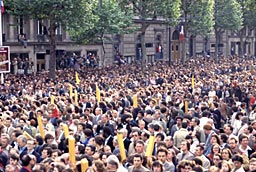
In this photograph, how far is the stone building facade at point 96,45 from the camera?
40.3 m

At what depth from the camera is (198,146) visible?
1090cm

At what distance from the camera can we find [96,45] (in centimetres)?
4856

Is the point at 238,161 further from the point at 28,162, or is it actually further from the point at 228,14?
the point at 228,14

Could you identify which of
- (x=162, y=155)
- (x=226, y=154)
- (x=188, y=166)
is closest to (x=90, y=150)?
(x=162, y=155)

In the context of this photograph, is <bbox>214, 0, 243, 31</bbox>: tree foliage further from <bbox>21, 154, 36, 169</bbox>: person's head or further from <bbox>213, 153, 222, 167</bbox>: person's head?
<bbox>21, 154, 36, 169</bbox>: person's head

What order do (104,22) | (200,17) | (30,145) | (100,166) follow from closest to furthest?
(100,166), (30,145), (104,22), (200,17)

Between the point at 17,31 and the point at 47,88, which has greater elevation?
the point at 17,31

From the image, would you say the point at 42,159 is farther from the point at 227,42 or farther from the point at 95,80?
the point at 227,42

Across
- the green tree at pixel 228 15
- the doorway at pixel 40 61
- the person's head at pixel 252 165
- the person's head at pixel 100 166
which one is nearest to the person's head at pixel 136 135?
the person's head at pixel 100 166

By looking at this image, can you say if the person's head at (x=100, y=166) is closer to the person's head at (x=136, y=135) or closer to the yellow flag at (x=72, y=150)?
the yellow flag at (x=72, y=150)

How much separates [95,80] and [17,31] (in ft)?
49.6

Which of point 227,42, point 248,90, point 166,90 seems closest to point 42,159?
point 166,90

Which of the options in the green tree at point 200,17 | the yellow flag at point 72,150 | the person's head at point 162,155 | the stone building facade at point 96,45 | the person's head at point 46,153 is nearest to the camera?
the yellow flag at point 72,150

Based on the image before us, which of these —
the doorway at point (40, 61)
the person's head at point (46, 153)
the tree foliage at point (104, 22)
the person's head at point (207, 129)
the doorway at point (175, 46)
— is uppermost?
the tree foliage at point (104, 22)
